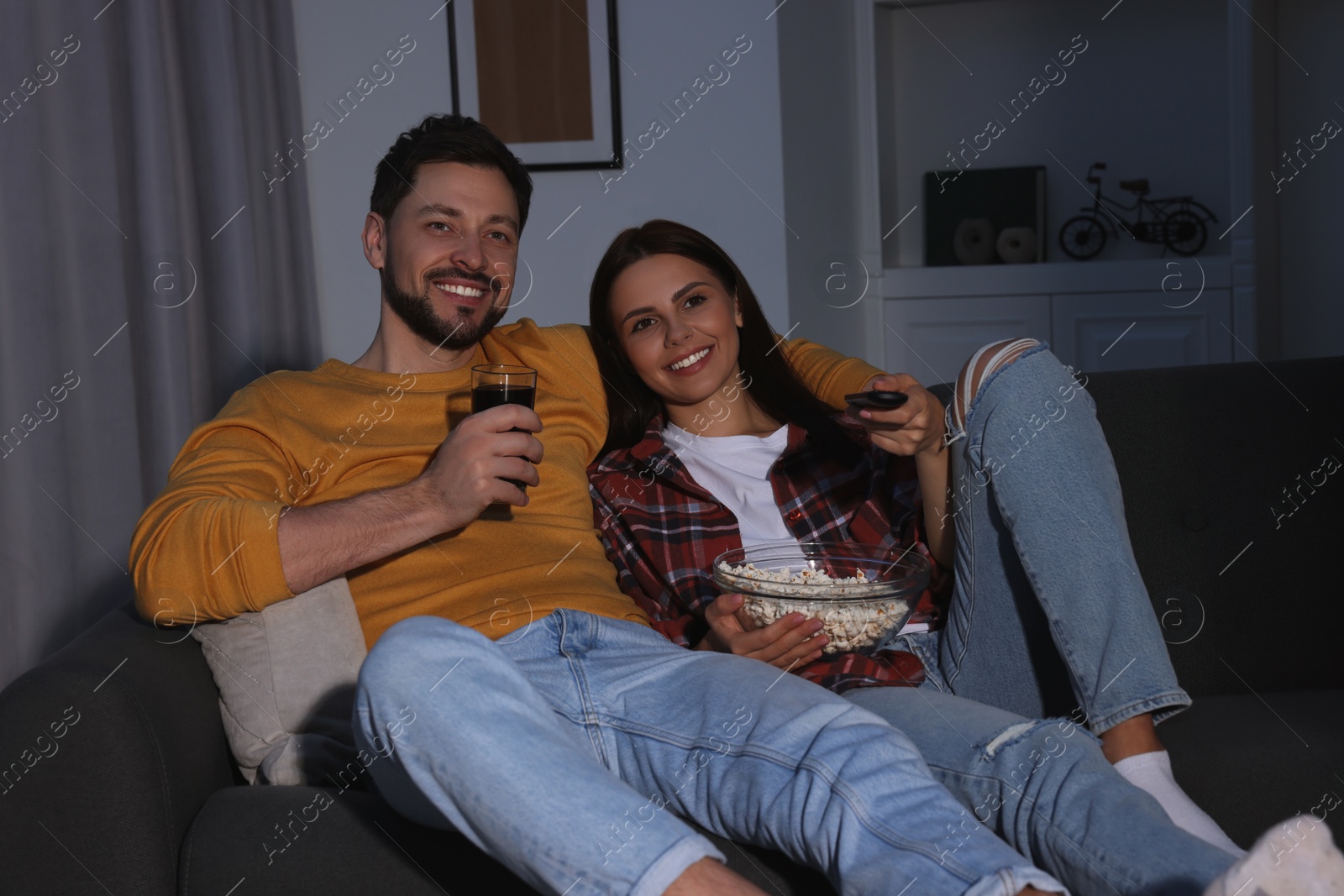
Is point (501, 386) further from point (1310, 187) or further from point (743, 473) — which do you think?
point (1310, 187)

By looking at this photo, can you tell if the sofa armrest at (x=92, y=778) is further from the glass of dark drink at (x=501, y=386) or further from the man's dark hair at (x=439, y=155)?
the man's dark hair at (x=439, y=155)

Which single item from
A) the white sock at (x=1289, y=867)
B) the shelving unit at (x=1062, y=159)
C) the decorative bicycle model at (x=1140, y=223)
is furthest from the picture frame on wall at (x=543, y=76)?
the white sock at (x=1289, y=867)

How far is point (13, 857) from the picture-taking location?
1.24 m

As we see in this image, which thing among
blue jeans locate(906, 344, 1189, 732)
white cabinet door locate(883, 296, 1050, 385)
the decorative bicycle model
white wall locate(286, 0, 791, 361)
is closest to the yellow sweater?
blue jeans locate(906, 344, 1189, 732)

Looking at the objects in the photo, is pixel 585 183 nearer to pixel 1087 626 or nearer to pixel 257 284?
pixel 257 284

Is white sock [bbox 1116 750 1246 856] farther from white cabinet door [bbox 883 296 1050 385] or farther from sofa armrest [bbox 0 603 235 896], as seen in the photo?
white cabinet door [bbox 883 296 1050 385]

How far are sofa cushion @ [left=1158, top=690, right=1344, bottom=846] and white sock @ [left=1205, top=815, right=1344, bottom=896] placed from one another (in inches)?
19.6

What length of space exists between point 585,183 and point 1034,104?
1.80 metres

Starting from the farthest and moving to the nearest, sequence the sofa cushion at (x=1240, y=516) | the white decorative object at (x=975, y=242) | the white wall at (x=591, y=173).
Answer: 1. the white decorative object at (x=975, y=242)
2. the white wall at (x=591, y=173)
3. the sofa cushion at (x=1240, y=516)

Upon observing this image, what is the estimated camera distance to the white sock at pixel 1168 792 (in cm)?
121

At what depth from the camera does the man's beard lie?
1817 millimetres

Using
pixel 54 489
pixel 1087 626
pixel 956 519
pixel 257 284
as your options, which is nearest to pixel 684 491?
pixel 956 519

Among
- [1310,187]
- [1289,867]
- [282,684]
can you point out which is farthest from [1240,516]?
[1310,187]

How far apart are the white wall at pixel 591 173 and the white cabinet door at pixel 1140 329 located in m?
1.16
